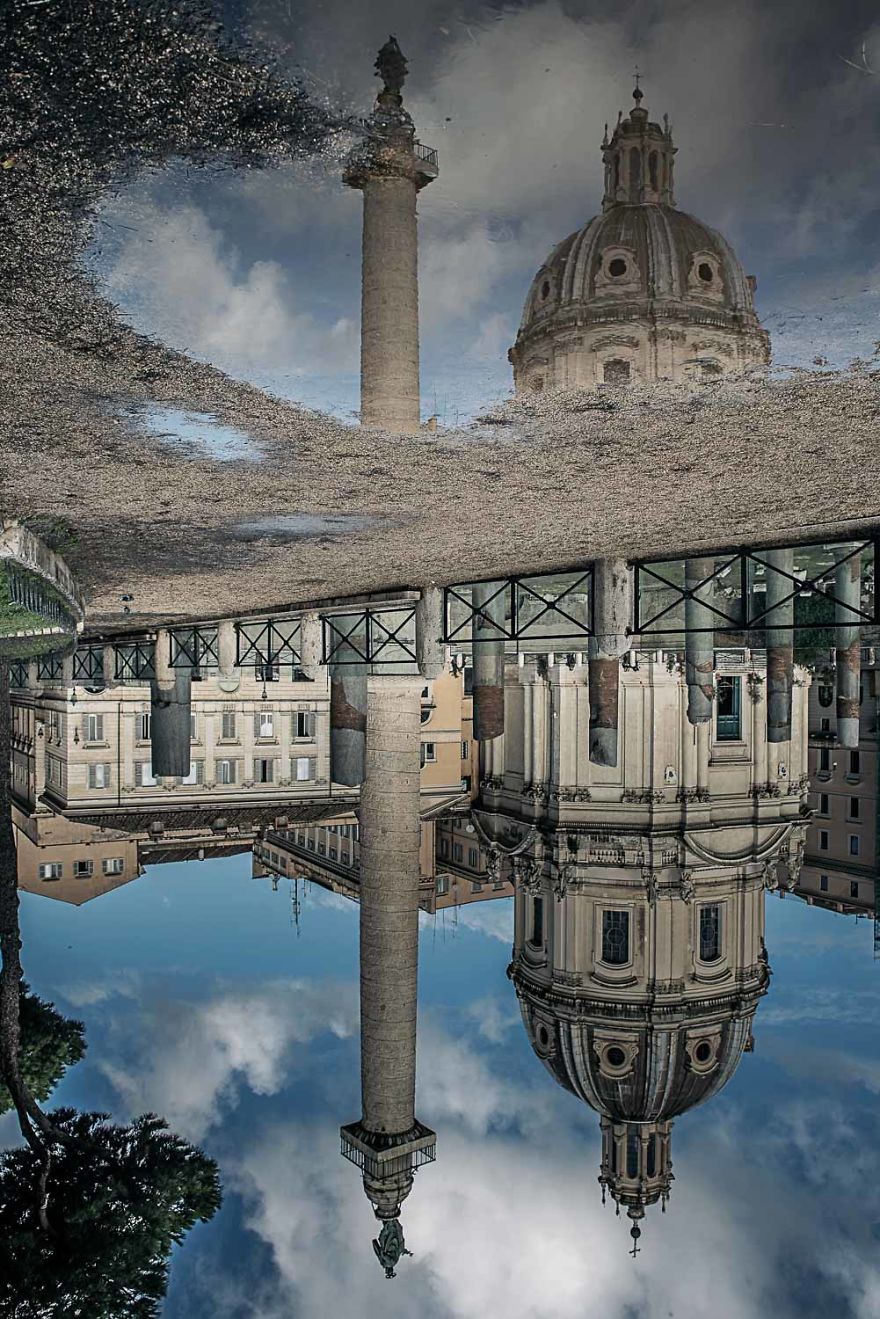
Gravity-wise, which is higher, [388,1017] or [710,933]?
[388,1017]

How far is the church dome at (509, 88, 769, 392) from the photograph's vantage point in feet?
8.34

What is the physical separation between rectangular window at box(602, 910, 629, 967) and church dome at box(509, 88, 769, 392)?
1022 inches

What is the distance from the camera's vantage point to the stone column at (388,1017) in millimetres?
12953

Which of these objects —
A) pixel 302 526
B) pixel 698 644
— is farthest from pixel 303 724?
pixel 302 526

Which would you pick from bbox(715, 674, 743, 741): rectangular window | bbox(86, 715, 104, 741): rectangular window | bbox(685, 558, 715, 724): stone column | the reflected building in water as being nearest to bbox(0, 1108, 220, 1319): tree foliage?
bbox(685, 558, 715, 724): stone column

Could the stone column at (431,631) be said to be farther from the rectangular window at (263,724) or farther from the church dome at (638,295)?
the rectangular window at (263,724)

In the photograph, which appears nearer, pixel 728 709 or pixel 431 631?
pixel 431 631

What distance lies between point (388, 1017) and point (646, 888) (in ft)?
54.2

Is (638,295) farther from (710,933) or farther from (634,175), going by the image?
(710,933)

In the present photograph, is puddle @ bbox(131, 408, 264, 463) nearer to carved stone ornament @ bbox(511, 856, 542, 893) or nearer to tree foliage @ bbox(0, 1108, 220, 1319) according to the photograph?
tree foliage @ bbox(0, 1108, 220, 1319)

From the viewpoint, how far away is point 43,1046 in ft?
49.8

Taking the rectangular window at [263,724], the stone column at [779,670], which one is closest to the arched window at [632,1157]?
the stone column at [779,670]

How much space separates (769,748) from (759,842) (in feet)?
10.3

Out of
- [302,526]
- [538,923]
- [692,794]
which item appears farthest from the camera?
[692,794]
